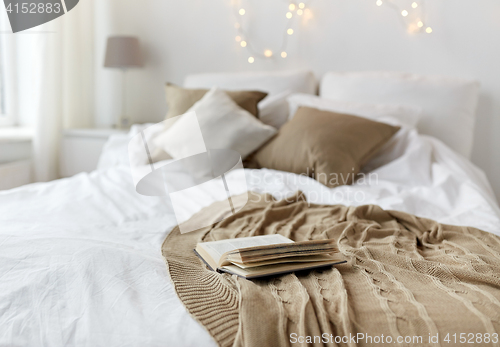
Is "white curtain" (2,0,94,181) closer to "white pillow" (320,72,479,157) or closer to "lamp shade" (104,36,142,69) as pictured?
"lamp shade" (104,36,142,69)

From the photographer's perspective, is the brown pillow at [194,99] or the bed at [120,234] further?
the brown pillow at [194,99]

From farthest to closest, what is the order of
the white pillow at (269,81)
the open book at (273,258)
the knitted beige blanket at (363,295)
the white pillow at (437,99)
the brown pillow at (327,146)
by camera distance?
the white pillow at (269,81)
the white pillow at (437,99)
the brown pillow at (327,146)
the open book at (273,258)
the knitted beige blanket at (363,295)

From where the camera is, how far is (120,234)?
3.76 ft

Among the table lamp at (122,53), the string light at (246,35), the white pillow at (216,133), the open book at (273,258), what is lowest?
the white pillow at (216,133)

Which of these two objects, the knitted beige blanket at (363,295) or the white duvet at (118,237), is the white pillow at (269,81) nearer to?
the white duvet at (118,237)

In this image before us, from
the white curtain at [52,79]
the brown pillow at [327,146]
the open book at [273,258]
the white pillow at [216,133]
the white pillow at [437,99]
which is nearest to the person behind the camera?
the open book at [273,258]

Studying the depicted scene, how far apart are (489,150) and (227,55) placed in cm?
169

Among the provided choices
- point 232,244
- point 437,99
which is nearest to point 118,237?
point 232,244

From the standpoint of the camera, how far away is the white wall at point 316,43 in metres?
2.27

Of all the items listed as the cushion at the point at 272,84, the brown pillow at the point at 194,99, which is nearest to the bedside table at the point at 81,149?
the brown pillow at the point at 194,99

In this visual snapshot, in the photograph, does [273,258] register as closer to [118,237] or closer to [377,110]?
[118,237]

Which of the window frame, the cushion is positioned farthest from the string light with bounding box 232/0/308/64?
the window frame

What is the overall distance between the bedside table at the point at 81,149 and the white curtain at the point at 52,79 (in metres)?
0.07

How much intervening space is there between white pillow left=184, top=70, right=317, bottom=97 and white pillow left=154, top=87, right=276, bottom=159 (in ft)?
1.44
